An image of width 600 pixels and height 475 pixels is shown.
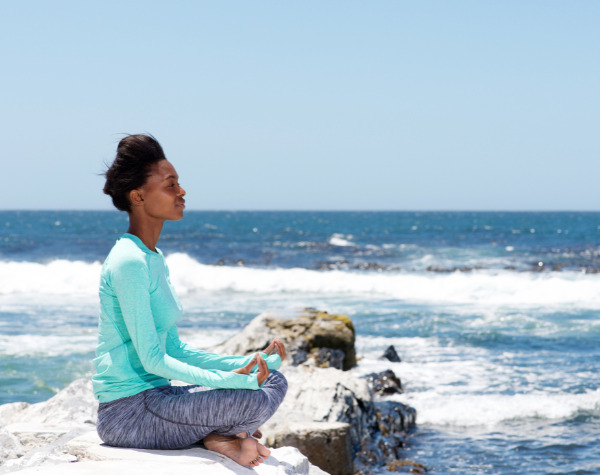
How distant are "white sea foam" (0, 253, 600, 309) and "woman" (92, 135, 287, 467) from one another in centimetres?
1818

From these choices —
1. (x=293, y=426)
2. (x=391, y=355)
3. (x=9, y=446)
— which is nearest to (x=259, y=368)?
(x=9, y=446)

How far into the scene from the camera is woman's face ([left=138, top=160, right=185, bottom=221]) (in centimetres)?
351

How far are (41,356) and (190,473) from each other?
31.8ft

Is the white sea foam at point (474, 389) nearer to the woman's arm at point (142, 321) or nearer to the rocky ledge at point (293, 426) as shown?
the rocky ledge at point (293, 426)

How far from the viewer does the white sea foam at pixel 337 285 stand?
2238 centimetres

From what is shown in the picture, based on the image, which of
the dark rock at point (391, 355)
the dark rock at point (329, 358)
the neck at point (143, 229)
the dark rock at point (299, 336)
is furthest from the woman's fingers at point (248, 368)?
the dark rock at point (391, 355)

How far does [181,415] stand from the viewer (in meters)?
3.52

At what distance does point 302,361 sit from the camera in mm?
10672

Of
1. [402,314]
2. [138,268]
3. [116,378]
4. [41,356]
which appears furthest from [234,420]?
[402,314]

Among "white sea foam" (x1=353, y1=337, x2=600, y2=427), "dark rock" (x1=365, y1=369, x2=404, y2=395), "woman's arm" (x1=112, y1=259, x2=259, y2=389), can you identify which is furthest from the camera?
"dark rock" (x1=365, y1=369, x2=404, y2=395)

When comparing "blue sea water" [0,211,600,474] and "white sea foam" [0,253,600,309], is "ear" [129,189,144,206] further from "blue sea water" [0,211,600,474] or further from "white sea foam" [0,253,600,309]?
"white sea foam" [0,253,600,309]

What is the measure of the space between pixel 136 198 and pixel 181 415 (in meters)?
1.10

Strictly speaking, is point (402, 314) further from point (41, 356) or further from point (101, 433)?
point (101, 433)

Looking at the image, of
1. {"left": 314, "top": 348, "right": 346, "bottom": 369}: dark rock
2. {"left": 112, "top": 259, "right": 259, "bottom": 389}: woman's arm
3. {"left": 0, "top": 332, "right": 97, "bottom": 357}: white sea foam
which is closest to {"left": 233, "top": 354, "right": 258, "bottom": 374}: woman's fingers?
{"left": 112, "top": 259, "right": 259, "bottom": 389}: woman's arm
